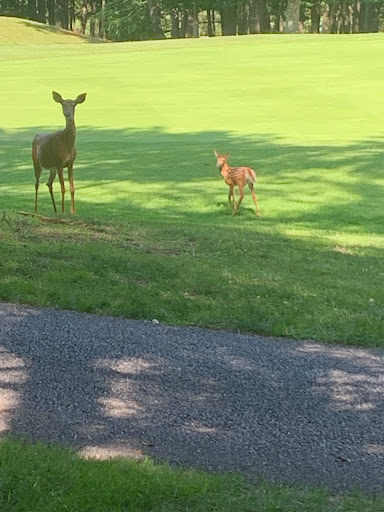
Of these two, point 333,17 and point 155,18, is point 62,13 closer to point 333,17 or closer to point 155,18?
point 155,18

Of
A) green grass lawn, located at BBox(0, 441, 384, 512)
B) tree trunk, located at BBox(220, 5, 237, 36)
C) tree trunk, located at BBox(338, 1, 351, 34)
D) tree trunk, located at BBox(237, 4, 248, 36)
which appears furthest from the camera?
tree trunk, located at BBox(237, 4, 248, 36)

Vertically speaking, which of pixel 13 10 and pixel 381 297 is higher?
pixel 13 10

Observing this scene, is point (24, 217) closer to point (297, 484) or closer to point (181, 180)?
point (181, 180)

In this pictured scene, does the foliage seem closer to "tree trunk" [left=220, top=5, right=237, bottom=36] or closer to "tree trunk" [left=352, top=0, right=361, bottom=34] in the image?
"tree trunk" [left=220, top=5, right=237, bottom=36]

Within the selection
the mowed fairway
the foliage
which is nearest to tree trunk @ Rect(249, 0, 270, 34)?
the foliage

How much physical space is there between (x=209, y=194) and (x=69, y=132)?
454cm

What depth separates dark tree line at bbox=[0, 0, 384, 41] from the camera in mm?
72875

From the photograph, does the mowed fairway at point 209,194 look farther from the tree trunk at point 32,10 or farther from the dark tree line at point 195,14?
the tree trunk at point 32,10

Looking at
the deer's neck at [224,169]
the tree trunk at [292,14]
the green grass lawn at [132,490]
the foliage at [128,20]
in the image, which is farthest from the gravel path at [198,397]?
the foliage at [128,20]

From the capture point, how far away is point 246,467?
16.8 ft

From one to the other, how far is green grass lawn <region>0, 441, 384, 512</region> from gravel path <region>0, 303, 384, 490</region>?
0.25 m

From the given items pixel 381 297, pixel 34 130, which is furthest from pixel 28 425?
pixel 34 130

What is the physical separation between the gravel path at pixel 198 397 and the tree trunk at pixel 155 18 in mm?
67959

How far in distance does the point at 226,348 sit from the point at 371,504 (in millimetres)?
2769
